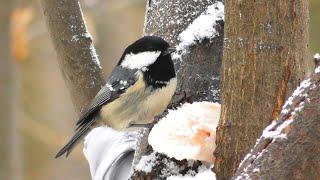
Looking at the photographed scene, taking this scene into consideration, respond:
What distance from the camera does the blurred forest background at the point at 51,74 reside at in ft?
21.1

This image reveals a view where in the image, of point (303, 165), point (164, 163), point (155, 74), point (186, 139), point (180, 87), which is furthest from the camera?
point (155, 74)

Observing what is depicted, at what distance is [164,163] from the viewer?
227cm

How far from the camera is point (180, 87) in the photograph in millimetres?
2623

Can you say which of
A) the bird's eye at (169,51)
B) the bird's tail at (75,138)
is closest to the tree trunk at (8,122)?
the bird's tail at (75,138)

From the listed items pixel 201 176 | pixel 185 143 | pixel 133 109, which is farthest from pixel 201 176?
pixel 133 109

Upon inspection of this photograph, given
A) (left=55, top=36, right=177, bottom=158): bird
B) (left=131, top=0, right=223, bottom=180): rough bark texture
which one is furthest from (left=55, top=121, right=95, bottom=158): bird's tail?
(left=131, top=0, right=223, bottom=180): rough bark texture

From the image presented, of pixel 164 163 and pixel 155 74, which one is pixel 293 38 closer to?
pixel 164 163

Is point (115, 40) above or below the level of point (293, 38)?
below

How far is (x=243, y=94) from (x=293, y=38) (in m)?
0.19

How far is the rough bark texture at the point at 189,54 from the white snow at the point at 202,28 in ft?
0.05

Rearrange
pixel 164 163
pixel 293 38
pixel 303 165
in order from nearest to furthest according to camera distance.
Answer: pixel 303 165
pixel 293 38
pixel 164 163

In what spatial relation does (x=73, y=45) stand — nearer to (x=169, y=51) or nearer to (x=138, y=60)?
(x=138, y=60)

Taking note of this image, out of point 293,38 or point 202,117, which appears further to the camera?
point 202,117

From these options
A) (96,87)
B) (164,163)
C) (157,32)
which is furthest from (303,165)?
(96,87)
